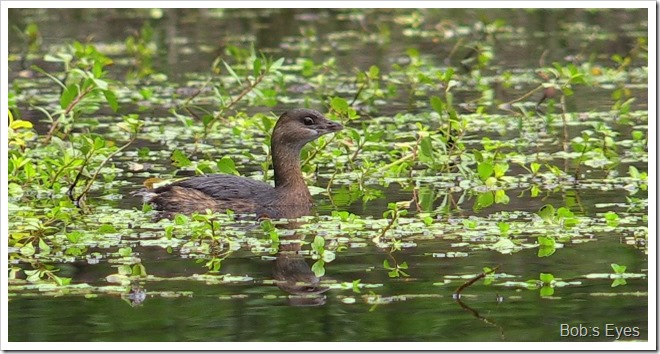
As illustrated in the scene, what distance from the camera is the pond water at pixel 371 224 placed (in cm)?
757

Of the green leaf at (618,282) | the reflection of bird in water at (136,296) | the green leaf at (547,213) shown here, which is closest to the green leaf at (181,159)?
the green leaf at (547,213)

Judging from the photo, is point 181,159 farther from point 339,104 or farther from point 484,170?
point 484,170

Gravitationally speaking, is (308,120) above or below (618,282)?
above

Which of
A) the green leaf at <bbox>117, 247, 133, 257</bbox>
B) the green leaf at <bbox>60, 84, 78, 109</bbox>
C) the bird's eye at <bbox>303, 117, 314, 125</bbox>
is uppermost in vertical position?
the green leaf at <bbox>60, 84, 78, 109</bbox>

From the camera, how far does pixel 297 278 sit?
332 inches

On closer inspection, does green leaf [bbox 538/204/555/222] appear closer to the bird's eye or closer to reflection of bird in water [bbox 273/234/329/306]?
reflection of bird in water [bbox 273/234/329/306]

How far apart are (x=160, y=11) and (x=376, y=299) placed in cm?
1809

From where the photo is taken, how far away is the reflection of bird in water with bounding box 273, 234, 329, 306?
315 inches

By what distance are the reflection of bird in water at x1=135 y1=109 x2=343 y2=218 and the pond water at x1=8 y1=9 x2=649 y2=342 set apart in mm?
235

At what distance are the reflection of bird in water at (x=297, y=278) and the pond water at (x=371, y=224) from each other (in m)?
0.02

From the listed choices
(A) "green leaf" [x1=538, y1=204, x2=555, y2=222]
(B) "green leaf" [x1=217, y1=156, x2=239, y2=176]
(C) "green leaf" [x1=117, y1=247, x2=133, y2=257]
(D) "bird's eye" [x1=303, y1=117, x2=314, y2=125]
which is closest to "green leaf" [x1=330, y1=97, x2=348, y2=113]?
(D) "bird's eye" [x1=303, y1=117, x2=314, y2=125]

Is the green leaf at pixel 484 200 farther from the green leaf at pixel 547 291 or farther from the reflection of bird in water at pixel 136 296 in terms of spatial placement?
the reflection of bird in water at pixel 136 296

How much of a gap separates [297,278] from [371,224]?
1495mm

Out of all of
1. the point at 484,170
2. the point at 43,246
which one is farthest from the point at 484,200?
the point at 43,246
